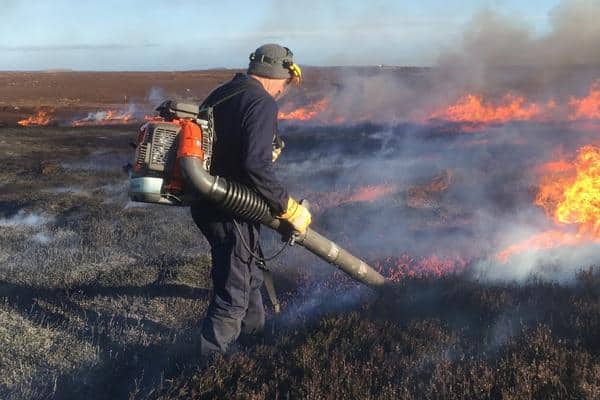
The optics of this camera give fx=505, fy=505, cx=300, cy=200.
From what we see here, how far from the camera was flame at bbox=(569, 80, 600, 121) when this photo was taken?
2053 cm

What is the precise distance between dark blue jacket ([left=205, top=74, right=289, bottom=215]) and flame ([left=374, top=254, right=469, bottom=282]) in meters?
2.47

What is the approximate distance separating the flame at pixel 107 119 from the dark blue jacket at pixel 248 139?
31.2m

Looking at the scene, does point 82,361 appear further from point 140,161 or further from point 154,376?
point 140,161

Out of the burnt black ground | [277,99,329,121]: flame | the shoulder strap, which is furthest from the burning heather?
the shoulder strap

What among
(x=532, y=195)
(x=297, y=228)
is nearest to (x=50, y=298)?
(x=297, y=228)

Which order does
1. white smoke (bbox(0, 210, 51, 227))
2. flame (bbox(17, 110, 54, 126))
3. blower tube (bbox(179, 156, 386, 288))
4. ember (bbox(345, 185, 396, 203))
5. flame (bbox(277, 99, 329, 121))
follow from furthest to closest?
flame (bbox(17, 110, 54, 126)) → flame (bbox(277, 99, 329, 121)) → ember (bbox(345, 185, 396, 203)) → white smoke (bbox(0, 210, 51, 227)) → blower tube (bbox(179, 156, 386, 288))

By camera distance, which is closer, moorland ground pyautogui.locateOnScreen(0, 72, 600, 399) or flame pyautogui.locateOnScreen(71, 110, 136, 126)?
moorland ground pyautogui.locateOnScreen(0, 72, 600, 399)

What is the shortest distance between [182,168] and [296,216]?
91 centimetres

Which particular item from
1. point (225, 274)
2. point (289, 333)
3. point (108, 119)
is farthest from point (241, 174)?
point (108, 119)

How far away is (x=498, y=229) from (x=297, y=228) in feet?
15.9

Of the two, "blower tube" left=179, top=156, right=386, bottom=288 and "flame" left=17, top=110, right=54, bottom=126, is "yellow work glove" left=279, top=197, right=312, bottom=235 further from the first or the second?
"flame" left=17, top=110, right=54, bottom=126

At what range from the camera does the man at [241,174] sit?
3348mm

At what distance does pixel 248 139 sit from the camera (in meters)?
3.31

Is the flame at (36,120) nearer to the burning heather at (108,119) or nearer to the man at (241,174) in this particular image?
the burning heather at (108,119)
